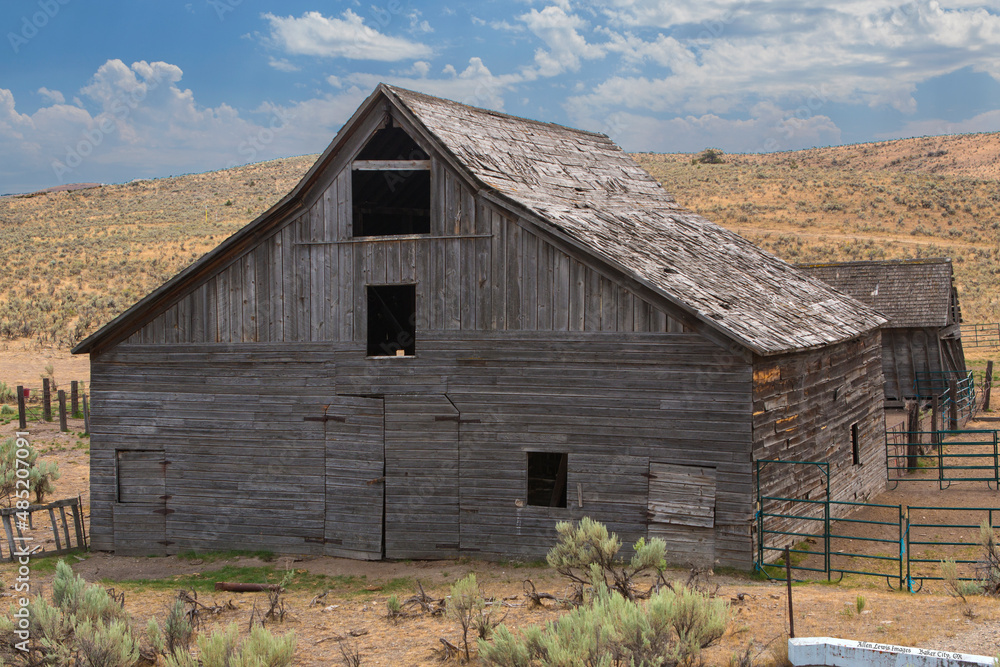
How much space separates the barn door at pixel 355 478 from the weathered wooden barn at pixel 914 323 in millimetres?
17574

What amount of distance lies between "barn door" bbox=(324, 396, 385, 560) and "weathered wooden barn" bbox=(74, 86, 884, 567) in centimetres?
3

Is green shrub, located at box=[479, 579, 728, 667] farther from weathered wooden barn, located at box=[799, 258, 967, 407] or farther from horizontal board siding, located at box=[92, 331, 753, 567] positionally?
weathered wooden barn, located at box=[799, 258, 967, 407]

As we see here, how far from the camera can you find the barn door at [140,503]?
47.9 feet

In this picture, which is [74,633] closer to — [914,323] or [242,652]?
[242,652]

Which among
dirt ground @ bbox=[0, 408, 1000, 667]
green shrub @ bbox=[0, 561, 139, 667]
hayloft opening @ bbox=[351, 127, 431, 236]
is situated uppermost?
hayloft opening @ bbox=[351, 127, 431, 236]

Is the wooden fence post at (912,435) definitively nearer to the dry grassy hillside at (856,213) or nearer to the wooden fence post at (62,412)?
the wooden fence post at (62,412)

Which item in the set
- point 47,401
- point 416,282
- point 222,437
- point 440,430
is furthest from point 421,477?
point 47,401

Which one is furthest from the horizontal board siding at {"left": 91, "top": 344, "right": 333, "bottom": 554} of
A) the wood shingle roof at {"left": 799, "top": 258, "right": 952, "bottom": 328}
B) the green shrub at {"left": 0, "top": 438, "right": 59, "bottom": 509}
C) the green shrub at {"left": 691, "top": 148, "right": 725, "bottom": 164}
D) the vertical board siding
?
the green shrub at {"left": 691, "top": 148, "right": 725, "bottom": 164}

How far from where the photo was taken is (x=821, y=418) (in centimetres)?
1446

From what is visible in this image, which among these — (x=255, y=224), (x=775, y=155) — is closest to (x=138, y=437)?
(x=255, y=224)

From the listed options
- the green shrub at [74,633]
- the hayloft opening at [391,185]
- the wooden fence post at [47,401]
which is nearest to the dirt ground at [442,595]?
the green shrub at [74,633]

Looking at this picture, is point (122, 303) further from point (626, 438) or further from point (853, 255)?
point (853, 255)

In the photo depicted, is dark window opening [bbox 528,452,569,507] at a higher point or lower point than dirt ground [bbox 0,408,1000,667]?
higher

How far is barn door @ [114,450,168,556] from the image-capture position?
47.9ft
